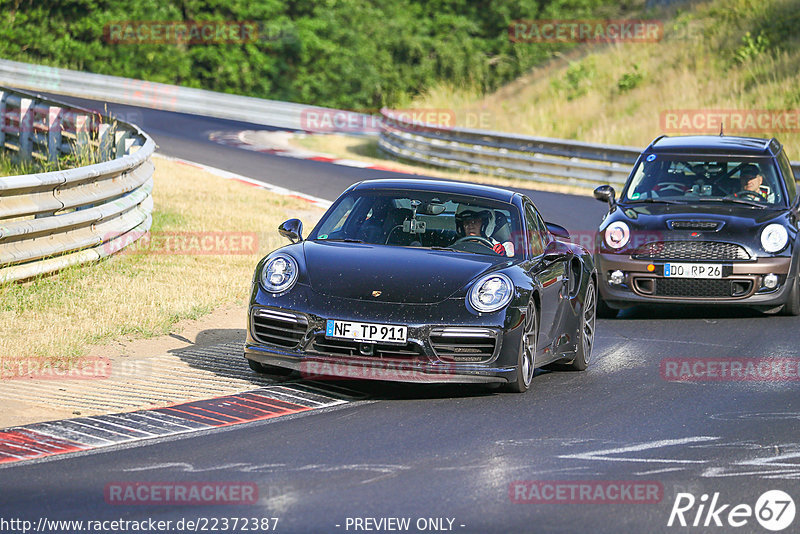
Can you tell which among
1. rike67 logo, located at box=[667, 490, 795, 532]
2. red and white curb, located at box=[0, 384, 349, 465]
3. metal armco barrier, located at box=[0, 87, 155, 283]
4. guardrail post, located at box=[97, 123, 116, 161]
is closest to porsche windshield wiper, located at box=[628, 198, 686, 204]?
metal armco barrier, located at box=[0, 87, 155, 283]

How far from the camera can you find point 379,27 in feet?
208

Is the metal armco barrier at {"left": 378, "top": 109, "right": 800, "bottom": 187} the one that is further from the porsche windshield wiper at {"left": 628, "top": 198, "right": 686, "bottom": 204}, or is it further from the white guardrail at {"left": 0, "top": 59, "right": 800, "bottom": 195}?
the porsche windshield wiper at {"left": 628, "top": 198, "right": 686, "bottom": 204}

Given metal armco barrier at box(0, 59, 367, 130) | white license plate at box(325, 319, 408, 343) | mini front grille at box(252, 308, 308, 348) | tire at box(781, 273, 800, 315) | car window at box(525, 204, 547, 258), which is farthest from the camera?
metal armco barrier at box(0, 59, 367, 130)

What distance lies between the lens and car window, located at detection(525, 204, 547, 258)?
30.3 ft

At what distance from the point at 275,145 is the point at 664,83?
35.1 ft

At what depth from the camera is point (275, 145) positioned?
3162 centimetres

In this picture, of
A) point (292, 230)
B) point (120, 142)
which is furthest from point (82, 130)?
point (292, 230)

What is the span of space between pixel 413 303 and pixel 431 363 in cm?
39

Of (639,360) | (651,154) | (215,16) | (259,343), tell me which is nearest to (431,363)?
(259,343)

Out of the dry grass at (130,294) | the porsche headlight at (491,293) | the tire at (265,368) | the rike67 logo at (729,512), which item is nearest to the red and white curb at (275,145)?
the dry grass at (130,294)

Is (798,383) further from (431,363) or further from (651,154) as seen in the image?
(651,154)

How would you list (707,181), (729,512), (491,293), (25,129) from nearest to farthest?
(729,512) < (491,293) < (707,181) < (25,129)

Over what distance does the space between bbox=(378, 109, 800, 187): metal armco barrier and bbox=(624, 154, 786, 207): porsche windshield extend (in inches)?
391

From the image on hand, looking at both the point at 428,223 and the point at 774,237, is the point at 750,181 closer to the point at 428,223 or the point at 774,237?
the point at 774,237
